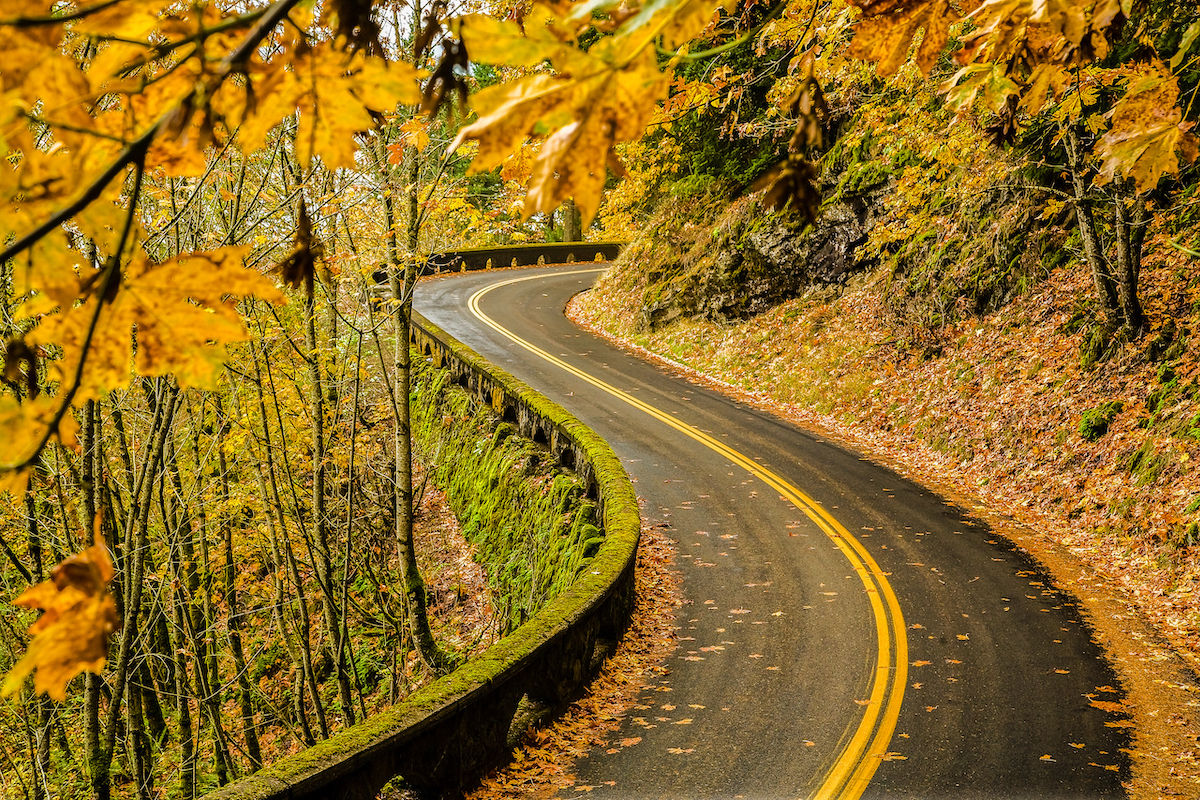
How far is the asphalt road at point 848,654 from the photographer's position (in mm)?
5762

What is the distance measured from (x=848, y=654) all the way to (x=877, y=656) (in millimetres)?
279

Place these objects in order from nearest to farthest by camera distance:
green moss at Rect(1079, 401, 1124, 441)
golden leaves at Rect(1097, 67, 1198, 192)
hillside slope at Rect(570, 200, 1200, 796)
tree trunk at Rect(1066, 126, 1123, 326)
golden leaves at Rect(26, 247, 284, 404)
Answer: golden leaves at Rect(26, 247, 284, 404), golden leaves at Rect(1097, 67, 1198, 192), hillside slope at Rect(570, 200, 1200, 796), tree trunk at Rect(1066, 126, 1123, 326), green moss at Rect(1079, 401, 1124, 441)

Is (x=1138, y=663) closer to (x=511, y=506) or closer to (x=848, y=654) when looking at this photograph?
(x=848, y=654)

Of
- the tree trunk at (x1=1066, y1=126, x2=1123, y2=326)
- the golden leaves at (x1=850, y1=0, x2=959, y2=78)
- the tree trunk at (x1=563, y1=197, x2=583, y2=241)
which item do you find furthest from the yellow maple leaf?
the tree trunk at (x1=563, y1=197, x2=583, y2=241)

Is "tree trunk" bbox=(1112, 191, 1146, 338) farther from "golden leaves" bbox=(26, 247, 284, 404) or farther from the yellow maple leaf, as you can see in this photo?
"golden leaves" bbox=(26, 247, 284, 404)

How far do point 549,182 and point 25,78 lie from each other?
743 mm

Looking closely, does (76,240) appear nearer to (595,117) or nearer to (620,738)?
(620,738)

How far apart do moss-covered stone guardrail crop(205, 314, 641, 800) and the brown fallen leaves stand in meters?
0.14

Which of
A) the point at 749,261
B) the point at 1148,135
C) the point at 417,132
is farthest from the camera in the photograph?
the point at 749,261

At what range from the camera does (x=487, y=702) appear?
5734 millimetres

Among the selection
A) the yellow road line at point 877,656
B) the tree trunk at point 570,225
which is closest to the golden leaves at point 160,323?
the yellow road line at point 877,656

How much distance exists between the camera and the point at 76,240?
6367 millimetres

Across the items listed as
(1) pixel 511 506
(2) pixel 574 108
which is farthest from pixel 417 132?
(1) pixel 511 506

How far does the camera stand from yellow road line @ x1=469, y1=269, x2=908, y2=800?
5.73m
